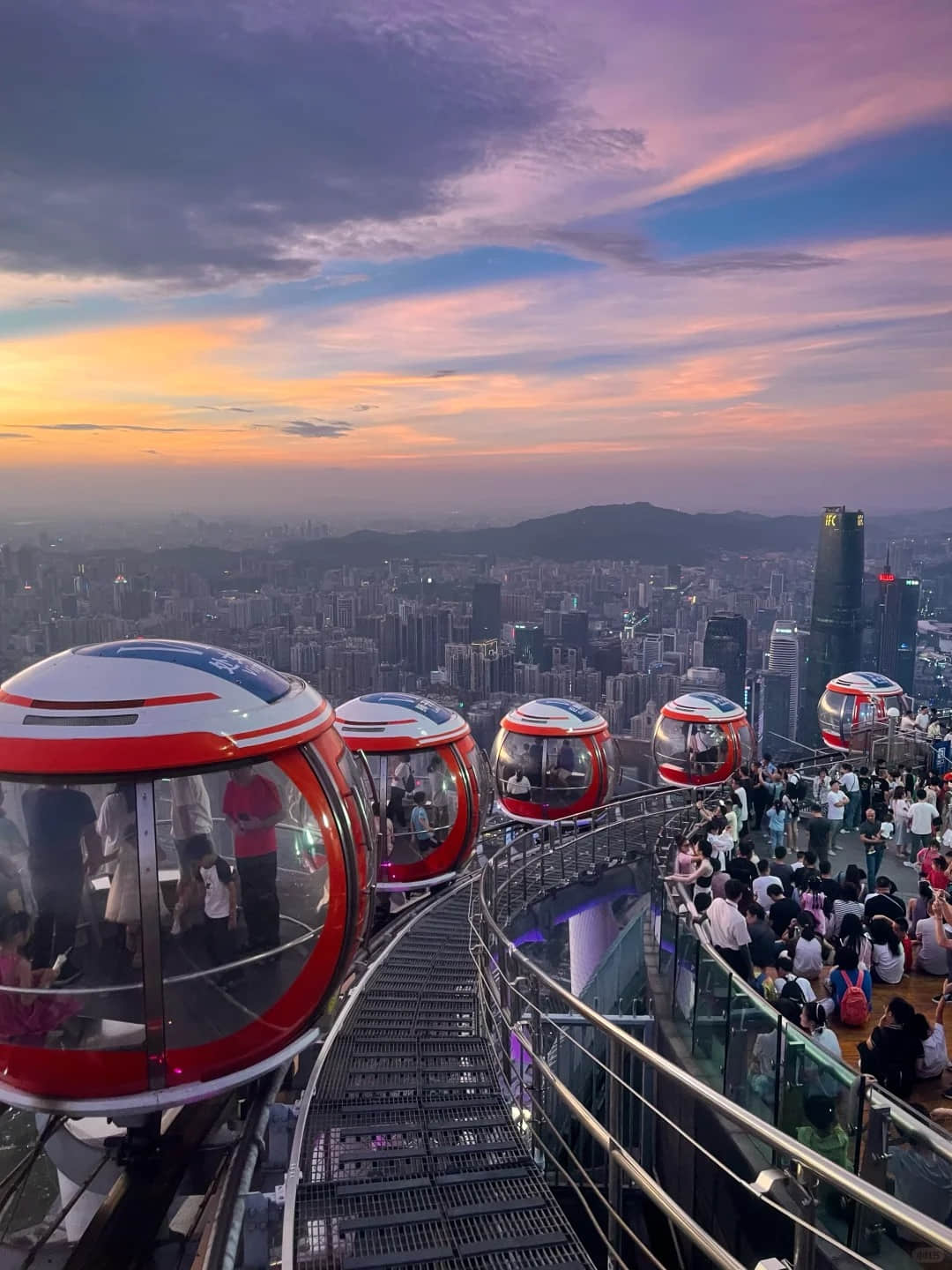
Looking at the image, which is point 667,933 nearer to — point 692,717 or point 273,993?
point 273,993

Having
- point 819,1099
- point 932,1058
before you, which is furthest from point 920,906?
point 819,1099

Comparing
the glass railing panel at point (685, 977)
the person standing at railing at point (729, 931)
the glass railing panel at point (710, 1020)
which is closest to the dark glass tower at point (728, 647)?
the glass railing panel at point (685, 977)

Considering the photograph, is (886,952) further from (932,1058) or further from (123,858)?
(123,858)

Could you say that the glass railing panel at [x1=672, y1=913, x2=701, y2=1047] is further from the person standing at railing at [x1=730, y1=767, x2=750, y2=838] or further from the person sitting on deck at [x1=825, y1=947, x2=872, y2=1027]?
the person standing at railing at [x1=730, y1=767, x2=750, y2=838]

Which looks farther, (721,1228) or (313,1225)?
(721,1228)

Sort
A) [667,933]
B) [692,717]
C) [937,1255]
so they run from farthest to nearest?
Result: [692,717], [667,933], [937,1255]

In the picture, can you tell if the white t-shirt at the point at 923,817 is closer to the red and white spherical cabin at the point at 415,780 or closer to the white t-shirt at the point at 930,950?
the white t-shirt at the point at 930,950

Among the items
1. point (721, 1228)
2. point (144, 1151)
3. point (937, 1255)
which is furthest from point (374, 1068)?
point (937, 1255)
